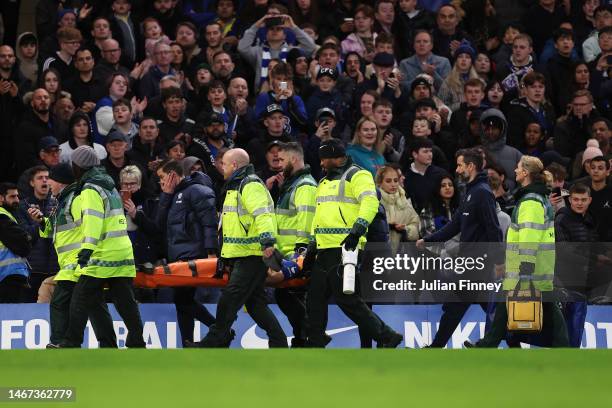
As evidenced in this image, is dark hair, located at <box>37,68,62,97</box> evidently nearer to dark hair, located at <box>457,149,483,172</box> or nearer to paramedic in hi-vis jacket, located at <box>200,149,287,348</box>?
paramedic in hi-vis jacket, located at <box>200,149,287,348</box>

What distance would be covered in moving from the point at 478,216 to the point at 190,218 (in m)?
3.24

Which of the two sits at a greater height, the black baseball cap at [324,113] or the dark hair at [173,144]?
the black baseball cap at [324,113]

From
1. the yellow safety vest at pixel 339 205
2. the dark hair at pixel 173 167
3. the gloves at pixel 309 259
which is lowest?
the gloves at pixel 309 259

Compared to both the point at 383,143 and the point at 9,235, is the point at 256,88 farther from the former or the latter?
the point at 9,235

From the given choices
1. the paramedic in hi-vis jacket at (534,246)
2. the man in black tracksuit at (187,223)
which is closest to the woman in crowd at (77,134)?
the man in black tracksuit at (187,223)

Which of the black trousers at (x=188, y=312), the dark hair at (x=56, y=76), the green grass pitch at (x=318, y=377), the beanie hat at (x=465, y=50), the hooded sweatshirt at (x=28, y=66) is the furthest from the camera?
the beanie hat at (x=465, y=50)

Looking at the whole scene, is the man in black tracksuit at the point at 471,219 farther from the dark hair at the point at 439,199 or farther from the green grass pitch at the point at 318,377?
the green grass pitch at the point at 318,377

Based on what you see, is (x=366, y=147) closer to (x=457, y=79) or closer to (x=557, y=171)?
(x=557, y=171)

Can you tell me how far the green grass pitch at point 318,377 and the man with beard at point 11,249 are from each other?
2680mm

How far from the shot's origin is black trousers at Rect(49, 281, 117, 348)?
15133 mm

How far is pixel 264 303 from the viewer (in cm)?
1568

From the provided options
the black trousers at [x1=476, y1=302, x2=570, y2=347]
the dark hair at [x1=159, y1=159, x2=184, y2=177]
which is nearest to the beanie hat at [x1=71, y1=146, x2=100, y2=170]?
the dark hair at [x1=159, y1=159, x2=184, y2=177]

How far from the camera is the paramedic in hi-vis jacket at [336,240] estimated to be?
15.3 metres

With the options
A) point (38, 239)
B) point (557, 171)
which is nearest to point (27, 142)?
point (38, 239)
